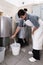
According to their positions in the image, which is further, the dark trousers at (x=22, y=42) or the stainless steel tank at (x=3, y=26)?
the dark trousers at (x=22, y=42)

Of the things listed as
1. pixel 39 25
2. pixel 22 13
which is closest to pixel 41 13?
pixel 39 25

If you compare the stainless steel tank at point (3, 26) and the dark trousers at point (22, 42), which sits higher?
the stainless steel tank at point (3, 26)

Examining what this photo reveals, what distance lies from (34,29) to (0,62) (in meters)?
0.94

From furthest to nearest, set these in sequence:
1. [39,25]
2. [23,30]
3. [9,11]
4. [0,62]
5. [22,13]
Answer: [9,11], [23,30], [39,25], [0,62], [22,13]

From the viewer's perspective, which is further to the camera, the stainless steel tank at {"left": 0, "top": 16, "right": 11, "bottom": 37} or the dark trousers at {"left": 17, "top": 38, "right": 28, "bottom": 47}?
the dark trousers at {"left": 17, "top": 38, "right": 28, "bottom": 47}

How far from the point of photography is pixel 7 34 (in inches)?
86.5

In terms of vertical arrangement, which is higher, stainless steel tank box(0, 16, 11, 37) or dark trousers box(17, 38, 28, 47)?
stainless steel tank box(0, 16, 11, 37)

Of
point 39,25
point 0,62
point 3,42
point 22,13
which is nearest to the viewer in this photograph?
point 22,13

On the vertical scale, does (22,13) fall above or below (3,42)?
above

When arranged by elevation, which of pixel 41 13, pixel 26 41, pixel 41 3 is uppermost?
pixel 41 3

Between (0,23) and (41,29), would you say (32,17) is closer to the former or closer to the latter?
(41,29)

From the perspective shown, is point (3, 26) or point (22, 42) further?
point (22, 42)

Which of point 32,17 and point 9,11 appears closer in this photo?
point 32,17

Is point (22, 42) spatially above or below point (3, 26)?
below
